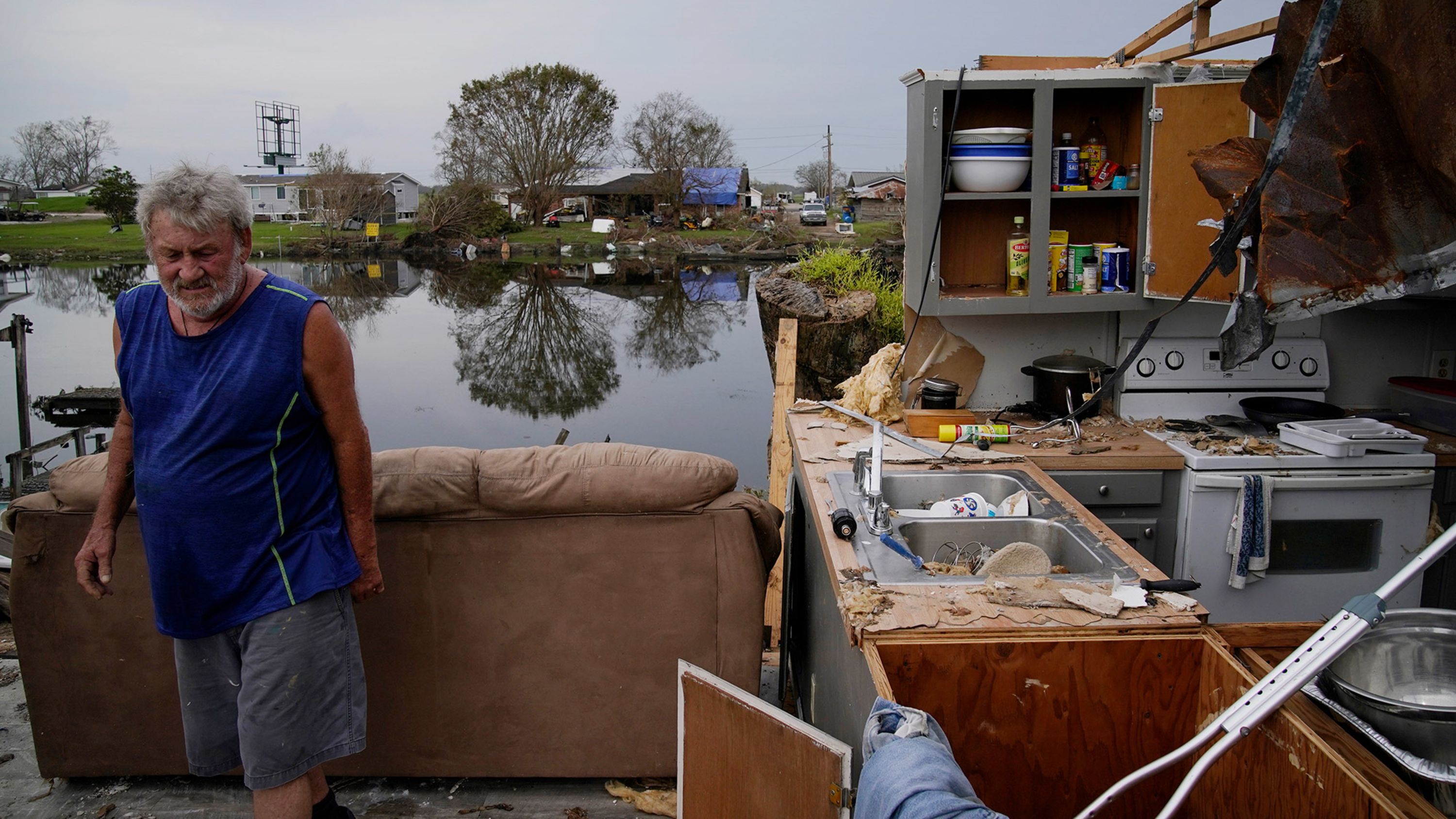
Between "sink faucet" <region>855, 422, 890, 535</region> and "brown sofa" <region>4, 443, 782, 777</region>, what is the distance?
302 millimetres

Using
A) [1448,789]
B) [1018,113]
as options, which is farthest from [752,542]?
[1018,113]

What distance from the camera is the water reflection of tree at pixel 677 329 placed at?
74.3 ft

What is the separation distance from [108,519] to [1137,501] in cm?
315

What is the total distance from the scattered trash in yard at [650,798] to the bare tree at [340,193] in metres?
48.4

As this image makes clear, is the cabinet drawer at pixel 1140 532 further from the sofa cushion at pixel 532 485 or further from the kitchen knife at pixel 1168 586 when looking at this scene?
Answer: the sofa cushion at pixel 532 485

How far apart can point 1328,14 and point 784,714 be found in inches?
60.0

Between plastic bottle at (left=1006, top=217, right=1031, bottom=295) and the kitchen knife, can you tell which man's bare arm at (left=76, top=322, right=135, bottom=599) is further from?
plastic bottle at (left=1006, top=217, right=1031, bottom=295)

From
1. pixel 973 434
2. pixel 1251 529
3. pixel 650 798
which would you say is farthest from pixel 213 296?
pixel 1251 529

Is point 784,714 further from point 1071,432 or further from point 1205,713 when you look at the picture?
point 1071,432

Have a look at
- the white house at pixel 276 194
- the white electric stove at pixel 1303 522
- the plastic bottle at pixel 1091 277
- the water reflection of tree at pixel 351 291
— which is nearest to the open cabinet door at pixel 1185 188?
the plastic bottle at pixel 1091 277

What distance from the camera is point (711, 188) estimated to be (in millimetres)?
46594

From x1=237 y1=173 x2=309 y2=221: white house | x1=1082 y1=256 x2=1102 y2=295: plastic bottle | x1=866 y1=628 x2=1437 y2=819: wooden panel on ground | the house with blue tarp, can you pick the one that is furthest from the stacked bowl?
x1=237 y1=173 x2=309 y2=221: white house

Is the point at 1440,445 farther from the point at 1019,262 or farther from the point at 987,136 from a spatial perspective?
the point at 987,136

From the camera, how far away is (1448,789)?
4.23ft
